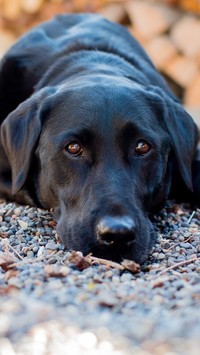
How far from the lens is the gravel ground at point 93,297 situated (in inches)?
67.6

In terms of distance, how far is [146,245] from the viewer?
270 centimetres

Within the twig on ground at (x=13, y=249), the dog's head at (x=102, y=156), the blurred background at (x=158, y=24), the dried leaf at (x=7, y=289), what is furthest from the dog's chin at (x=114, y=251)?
the blurred background at (x=158, y=24)

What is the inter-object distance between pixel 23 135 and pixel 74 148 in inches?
15.2

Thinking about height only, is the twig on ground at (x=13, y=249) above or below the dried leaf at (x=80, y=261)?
below

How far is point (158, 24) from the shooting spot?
7.12 m

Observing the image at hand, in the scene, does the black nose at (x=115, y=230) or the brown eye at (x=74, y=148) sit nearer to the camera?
the black nose at (x=115, y=230)

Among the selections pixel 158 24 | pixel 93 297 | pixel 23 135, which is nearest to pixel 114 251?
pixel 93 297

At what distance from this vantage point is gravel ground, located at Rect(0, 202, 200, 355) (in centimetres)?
172

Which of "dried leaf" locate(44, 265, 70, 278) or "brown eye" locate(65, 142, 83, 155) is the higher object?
"brown eye" locate(65, 142, 83, 155)

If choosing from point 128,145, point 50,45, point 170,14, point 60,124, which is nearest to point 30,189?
point 60,124

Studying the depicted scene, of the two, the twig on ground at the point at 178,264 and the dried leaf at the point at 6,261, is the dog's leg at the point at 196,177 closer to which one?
the twig on ground at the point at 178,264

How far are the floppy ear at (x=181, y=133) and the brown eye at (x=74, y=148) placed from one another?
1.50 ft

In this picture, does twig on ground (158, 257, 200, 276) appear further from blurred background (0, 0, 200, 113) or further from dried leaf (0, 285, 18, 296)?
blurred background (0, 0, 200, 113)

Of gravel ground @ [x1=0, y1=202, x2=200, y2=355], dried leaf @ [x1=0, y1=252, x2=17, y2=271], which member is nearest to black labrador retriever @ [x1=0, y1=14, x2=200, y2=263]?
gravel ground @ [x1=0, y1=202, x2=200, y2=355]
